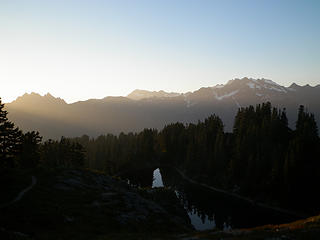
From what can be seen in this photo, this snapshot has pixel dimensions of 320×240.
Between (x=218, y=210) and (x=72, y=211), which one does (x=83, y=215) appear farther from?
(x=218, y=210)

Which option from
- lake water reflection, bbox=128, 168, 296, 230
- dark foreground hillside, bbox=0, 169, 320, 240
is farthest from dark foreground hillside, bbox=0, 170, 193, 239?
lake water reflection, bbox=128, 168, 296, 230

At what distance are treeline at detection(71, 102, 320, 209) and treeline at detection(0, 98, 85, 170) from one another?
33.6 meters

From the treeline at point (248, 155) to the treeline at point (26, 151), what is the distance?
33.6m

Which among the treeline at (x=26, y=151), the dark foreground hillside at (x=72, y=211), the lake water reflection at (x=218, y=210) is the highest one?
the treeline at (x=26, y=151)

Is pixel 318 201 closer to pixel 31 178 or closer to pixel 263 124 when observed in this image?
pixel 263 124

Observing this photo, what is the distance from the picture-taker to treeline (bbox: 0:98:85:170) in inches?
1680

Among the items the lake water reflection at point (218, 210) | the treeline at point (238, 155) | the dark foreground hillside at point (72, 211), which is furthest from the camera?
the treeline at point (238, 155)

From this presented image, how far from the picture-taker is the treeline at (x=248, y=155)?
81.2 metres

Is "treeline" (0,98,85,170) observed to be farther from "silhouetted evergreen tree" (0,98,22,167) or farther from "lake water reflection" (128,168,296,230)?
"lake water reflection" (128,168,296,230)

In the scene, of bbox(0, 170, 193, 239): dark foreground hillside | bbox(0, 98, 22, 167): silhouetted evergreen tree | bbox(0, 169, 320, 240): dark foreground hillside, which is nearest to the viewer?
bbox(0, 169, 320, 240): dark foreground hillside

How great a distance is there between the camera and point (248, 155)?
102 metres

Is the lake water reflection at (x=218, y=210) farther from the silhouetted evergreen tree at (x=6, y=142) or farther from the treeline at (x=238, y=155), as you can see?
the silhouetted evergreen tree at (x=6, y=142)

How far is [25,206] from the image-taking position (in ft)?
118

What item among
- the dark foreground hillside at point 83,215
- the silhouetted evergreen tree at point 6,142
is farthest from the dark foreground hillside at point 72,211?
the silhouetted evergreen tree at point 6,142
